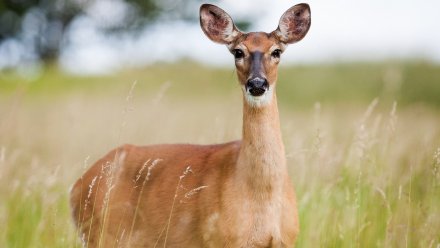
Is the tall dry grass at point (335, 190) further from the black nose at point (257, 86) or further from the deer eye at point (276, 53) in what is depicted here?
the black nose at point (257, 86)

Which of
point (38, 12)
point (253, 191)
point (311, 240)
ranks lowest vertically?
point (311, 240)

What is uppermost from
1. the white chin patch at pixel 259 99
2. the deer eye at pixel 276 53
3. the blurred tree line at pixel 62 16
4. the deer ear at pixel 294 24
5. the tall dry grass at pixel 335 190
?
the blurred tree line at pixel 62 16

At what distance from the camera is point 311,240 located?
496 centimetres

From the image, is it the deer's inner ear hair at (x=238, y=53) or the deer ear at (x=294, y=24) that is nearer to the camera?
the deer's inner ear hair at (x=238, y=53)

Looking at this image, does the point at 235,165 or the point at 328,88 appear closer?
the point at 235,165

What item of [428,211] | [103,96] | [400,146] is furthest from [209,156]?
[103,96]

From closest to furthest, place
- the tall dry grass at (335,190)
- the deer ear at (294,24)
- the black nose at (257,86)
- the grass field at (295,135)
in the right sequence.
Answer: the black nose at (257,86) < the deer ear at (294,24) < the tall dry grass at (335,190) < the grass field at (295,135)

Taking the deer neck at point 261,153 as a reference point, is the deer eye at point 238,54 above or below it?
above

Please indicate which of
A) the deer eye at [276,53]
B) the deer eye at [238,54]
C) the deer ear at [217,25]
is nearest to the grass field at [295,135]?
the deer eye at [238,54]

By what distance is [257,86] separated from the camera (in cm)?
404

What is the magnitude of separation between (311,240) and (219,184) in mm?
946

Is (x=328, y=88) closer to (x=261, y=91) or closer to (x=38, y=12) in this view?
(x=38, y=12)

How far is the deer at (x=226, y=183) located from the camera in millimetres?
4098

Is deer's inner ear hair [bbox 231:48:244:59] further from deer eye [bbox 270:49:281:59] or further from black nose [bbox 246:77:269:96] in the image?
black nose [bbox 246:77:269:96]
